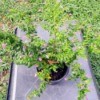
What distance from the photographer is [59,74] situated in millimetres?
2561

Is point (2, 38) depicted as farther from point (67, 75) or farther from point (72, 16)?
point (72, 16)

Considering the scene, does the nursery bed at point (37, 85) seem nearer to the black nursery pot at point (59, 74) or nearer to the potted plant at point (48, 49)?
the black nursery pot at point (59, 74)

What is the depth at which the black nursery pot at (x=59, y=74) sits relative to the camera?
2.53 meters

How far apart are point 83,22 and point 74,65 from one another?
1252 mm

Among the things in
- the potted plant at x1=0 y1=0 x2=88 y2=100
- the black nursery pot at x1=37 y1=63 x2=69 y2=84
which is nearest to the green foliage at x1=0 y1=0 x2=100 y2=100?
the potted plant at x1=0 y1=0 x2=88 y2=100

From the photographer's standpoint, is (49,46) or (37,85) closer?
(49,46)

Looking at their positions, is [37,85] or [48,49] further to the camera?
[37,85]

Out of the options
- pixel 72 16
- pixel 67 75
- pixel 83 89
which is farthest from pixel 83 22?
pixel 83 89

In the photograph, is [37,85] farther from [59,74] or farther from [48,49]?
[48,49]

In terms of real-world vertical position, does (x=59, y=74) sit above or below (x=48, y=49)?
below

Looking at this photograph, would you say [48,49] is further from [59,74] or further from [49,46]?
[59,74]

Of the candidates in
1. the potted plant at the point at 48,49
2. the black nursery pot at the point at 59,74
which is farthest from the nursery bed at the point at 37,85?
the potted plant at the point at 48,49

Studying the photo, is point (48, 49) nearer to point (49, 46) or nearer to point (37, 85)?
point (49, 46)

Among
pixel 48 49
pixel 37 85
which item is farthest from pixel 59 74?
pixel 48 49
